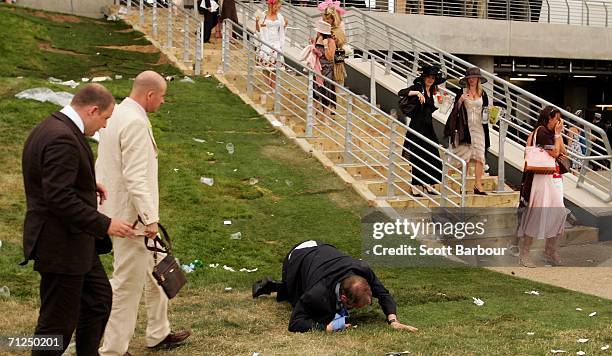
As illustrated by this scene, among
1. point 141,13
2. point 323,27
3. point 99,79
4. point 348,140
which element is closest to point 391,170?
point 348,140

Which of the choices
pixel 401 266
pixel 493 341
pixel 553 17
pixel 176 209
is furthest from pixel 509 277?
pixel 553 17

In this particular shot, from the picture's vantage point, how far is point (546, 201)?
32.3 ft

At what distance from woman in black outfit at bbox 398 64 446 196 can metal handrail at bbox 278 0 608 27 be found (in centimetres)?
1082

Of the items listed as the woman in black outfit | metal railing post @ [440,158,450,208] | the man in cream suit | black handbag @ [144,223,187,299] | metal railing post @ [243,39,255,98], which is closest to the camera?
the man in cream suit

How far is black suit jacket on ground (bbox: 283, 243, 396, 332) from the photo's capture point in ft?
20.9

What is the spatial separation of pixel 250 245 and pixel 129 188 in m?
3.95

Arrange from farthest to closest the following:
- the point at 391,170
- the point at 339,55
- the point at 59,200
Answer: the point at 339,55
the point at 391,170
the point at 59,200

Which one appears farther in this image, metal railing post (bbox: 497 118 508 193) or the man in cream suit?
metal railing post (bbox: 497 118 508 193)

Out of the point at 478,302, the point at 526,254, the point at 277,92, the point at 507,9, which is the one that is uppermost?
the point at 507,9

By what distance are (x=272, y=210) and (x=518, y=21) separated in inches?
608

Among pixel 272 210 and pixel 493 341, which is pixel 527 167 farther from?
pixel 493 341

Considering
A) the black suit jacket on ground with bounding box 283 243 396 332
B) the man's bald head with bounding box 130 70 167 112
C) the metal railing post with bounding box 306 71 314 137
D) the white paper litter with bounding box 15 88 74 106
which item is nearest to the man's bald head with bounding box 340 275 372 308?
the black suit jacket on ground with bounding box 283 243 396 332

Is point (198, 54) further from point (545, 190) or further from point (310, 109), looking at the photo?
point (545, 190)

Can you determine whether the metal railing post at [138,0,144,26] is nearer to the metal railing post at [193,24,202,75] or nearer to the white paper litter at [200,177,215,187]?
the metal railing post at [193,24,202,75]
